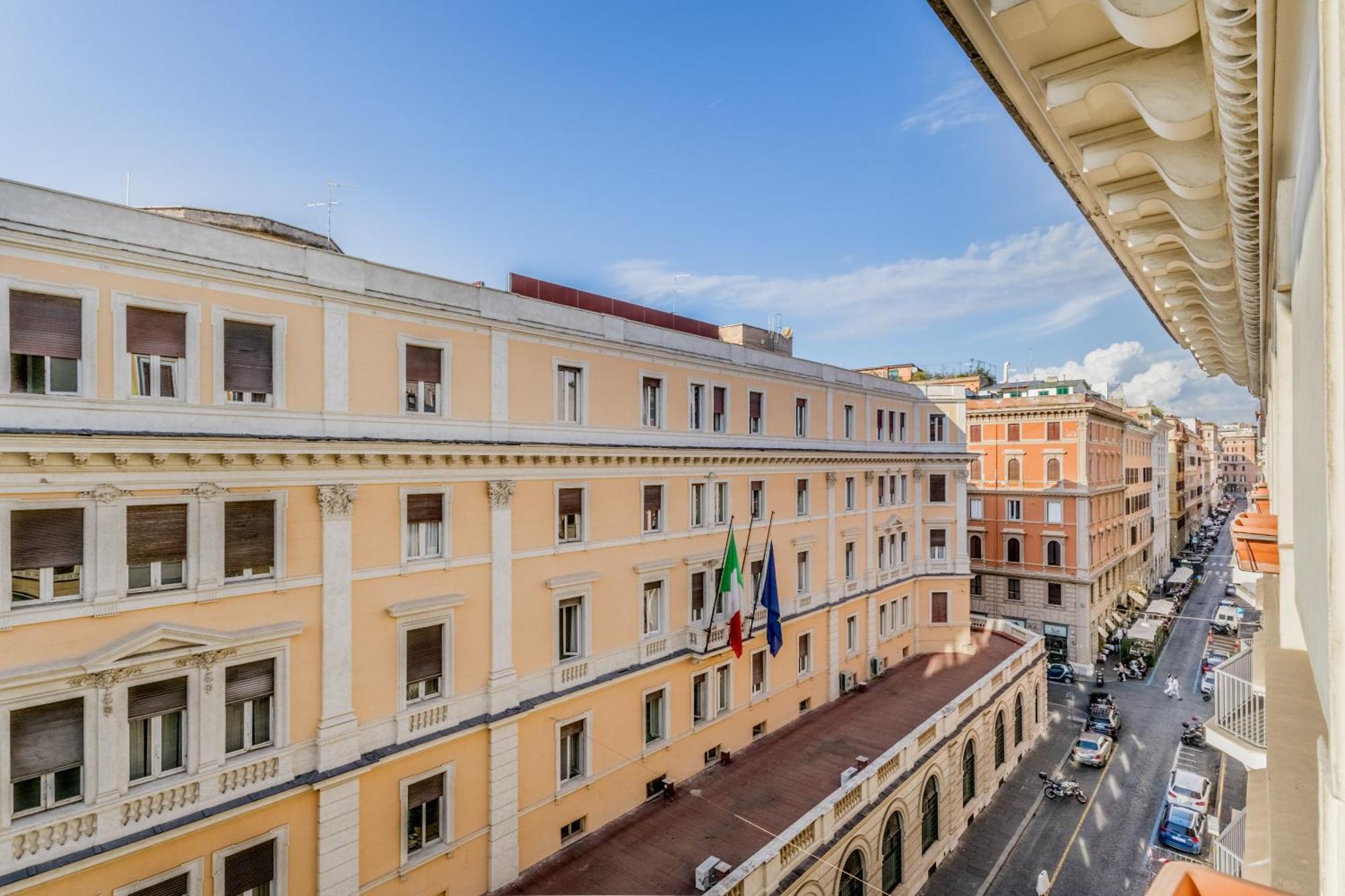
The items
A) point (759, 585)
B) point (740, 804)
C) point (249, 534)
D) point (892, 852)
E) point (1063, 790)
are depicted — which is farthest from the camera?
→ point (1063, 790)

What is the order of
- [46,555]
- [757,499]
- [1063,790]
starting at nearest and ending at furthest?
[46,555]
[757,499]
[1063,790]

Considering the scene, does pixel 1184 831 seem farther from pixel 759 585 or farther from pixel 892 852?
pixel 759 585

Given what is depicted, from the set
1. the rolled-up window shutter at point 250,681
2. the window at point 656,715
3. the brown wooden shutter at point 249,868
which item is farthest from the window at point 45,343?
the window at point 656,715

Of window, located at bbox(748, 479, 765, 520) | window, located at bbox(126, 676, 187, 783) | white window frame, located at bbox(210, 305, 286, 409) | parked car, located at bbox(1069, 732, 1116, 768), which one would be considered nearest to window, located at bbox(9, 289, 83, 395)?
white window frame, located at bbox(210, 305, 286, 409)

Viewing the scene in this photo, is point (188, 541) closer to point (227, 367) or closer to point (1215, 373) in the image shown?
point (227, 367)

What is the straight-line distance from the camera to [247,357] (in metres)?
14.2

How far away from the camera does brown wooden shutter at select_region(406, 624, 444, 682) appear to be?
1655 centimetres

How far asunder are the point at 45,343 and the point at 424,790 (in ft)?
40.5

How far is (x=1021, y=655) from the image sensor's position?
1293 inches

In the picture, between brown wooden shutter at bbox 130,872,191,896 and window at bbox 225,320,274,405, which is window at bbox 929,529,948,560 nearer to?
window at bbox 225,320,274,405

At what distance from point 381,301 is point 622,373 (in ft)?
25.4

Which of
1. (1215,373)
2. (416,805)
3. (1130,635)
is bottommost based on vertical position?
(1130,635)

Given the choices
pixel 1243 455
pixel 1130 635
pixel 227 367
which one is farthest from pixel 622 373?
pixel 1243 455

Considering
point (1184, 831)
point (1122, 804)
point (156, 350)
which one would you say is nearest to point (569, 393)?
point (156, 350)
